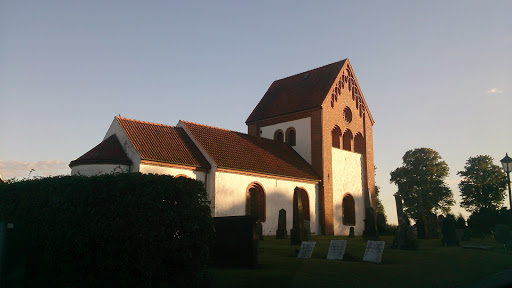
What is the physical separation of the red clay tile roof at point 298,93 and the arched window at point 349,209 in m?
8.77

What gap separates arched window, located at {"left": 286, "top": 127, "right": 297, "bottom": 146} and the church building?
0.30 ft

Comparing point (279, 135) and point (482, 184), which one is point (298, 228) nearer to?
point (279, 135)

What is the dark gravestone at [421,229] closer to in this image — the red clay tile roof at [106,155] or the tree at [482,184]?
the red clay tile roof at [106,155]

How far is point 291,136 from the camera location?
37125 mm

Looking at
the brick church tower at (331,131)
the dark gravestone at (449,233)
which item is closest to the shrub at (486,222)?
the brick church tower at (331,131)

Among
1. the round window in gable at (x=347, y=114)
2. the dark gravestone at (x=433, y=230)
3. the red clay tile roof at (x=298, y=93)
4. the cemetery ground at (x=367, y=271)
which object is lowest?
the cemetery ground at (x=367, y=271)

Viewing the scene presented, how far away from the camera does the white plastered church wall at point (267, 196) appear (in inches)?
1035

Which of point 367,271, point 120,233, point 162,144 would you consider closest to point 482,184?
point 162,144

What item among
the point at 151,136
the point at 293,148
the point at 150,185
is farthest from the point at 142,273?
the point at 293,148

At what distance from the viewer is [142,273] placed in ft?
29.1

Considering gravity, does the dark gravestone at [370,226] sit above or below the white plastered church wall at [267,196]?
below

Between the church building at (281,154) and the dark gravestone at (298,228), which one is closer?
the dark gravestone at (298,228)

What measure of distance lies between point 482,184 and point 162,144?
45.0 m

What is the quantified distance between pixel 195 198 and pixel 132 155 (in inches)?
593
